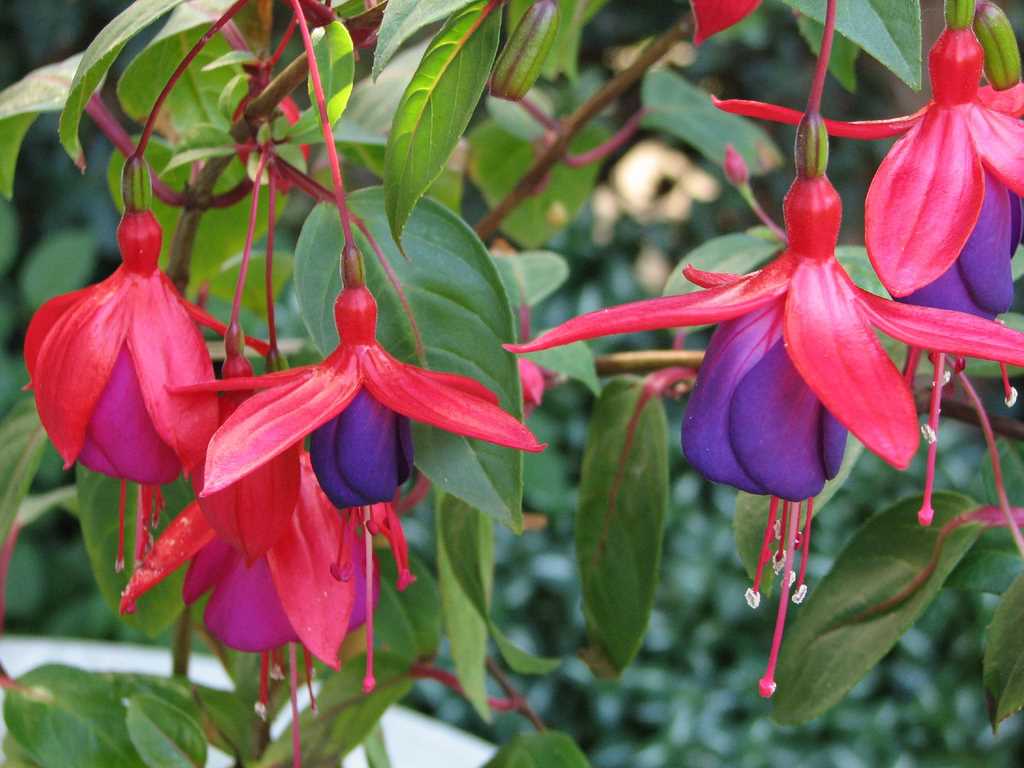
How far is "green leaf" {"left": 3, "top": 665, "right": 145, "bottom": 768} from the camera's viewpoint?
2.25 feet

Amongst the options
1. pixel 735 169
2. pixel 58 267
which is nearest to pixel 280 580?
pixel 735 169

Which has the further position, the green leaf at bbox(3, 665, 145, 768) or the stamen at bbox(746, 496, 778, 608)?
the green leaf at bbox(3, 665, 145, 768)

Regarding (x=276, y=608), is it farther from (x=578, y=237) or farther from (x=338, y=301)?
(x=578, y=237)

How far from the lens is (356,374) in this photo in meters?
0.43

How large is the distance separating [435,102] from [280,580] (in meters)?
0.18

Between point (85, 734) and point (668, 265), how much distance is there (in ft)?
5.85

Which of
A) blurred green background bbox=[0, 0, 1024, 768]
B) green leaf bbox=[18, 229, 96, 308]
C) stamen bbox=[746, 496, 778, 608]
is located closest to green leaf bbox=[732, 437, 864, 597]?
stamen bbox=[746, 496, 778, 608]

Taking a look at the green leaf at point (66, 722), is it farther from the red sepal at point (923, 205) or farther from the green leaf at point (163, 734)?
the red sepal at point (923, 205)

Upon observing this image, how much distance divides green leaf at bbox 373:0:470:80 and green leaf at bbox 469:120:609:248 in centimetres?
61

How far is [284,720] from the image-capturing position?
110 centimetres

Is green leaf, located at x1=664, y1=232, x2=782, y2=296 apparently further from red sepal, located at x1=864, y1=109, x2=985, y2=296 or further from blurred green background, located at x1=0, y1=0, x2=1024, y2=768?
blurred green background, located at x1=0, y1=0, x2=1024, y2=768

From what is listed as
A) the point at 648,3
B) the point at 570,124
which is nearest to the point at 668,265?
the point at 648,3

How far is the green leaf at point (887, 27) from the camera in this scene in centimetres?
41

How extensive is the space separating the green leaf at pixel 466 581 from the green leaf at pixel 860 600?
0.15 metres
